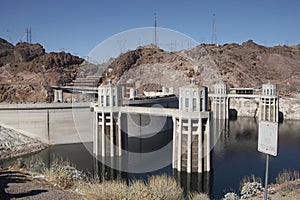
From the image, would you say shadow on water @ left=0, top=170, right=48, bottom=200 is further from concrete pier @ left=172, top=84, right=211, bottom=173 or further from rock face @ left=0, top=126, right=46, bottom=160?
rock face @ left=0, top=126, right=46, bottom=160

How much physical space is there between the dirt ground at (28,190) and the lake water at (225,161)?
7533 mm

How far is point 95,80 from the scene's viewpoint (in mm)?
68812

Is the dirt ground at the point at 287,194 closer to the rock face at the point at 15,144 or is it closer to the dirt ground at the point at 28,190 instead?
the dirt ground at the point at 28,190

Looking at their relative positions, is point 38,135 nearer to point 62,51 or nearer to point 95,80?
point 95,80

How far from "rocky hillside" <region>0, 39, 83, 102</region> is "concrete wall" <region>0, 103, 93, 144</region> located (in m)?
23.9

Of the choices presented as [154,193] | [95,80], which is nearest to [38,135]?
[154,193]

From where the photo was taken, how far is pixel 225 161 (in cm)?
2447

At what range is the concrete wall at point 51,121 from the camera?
3095 centimetres

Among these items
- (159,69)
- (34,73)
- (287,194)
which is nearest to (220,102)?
(159,69)

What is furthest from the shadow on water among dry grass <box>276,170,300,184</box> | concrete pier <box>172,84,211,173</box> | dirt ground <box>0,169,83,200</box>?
dry grass <box>276,170,300,184</box>

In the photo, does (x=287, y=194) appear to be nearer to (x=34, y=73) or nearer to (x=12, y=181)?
(x=12, y=181)

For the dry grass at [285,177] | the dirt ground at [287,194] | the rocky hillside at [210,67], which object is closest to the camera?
the dirt ground at [287,194]

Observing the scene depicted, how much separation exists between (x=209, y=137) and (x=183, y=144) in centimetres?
178

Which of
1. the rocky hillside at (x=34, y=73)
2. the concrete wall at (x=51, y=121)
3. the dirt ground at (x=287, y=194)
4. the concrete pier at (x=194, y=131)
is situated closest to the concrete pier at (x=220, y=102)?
the concrete wall at (x=51, y=121)
